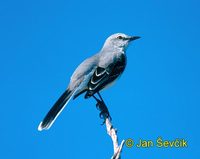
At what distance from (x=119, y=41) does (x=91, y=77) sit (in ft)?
5.74

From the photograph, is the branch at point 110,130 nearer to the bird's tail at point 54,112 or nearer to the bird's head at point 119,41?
the bird's tail at point 54,112

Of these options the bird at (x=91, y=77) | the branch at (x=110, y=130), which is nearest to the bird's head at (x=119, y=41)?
the bird at (x=91, y=77)

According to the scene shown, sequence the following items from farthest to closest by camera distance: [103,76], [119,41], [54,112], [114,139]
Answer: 1. [119,41]
2. [103,76]
3. [54,112]
4. [114,139]

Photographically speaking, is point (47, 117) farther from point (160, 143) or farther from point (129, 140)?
point (160, 143)

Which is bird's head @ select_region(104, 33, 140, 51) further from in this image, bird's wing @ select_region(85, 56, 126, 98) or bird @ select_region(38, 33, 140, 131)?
bird's wing @ select_region(85, 56, 126, 98)

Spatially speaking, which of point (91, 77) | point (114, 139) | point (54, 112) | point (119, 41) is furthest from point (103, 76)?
point (114, 139)

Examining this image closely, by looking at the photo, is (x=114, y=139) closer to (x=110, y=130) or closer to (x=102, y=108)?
(x=110, y=130)

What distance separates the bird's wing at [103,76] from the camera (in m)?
6.40

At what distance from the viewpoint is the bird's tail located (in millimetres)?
5727

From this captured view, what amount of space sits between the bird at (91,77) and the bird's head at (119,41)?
0.41 meters

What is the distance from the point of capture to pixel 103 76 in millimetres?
6578

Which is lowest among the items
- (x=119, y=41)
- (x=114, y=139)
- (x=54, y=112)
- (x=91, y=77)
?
(x=114, y=139)

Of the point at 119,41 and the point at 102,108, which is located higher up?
the point at 119,41

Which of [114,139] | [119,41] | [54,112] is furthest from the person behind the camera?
[119,41]
